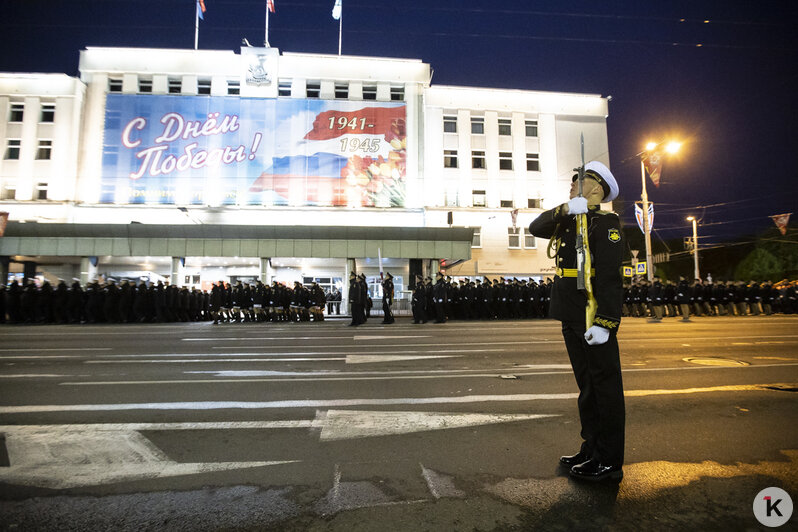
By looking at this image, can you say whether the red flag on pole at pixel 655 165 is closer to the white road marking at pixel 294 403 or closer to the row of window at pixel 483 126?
the row of window at pixel 483 126

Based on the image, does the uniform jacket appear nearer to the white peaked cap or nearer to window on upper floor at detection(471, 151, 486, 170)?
the white peaked cap

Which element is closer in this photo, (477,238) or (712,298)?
(712,298)

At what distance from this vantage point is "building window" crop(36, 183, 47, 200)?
3481 cm

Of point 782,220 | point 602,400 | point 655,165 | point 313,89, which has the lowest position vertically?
point 602,400

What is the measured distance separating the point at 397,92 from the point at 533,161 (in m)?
13.9

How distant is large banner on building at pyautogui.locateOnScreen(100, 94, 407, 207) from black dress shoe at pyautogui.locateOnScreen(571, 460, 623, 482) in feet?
112

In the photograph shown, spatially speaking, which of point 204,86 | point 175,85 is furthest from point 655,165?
point 175,85

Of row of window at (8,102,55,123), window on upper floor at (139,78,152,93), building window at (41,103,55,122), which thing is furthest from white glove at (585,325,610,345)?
building window at (41,103,55,122)

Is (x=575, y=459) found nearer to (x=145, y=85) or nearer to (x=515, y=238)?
(x=515, y=238)

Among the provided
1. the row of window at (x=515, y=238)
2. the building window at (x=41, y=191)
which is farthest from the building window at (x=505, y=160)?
the building window at (x=41, y=191)

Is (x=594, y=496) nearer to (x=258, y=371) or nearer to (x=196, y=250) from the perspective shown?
(x=258, y=371)

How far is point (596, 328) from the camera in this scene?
113 inches

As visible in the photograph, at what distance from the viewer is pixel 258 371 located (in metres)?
6.92

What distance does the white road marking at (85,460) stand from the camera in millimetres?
2902
